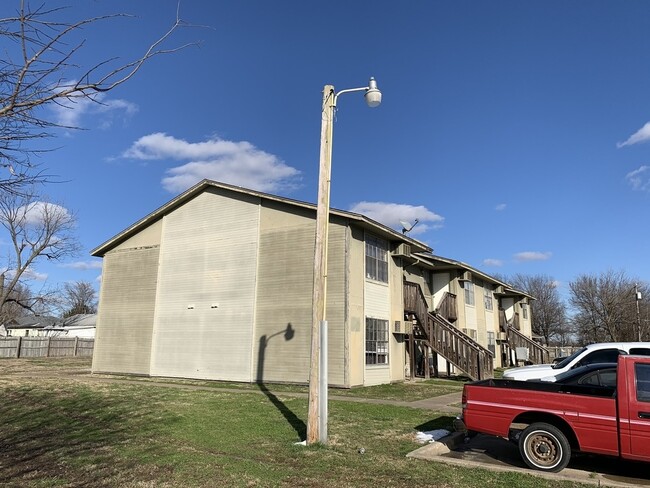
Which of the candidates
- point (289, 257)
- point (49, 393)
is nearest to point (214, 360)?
point (289, 257)

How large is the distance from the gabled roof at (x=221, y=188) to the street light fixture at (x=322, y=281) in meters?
9.36

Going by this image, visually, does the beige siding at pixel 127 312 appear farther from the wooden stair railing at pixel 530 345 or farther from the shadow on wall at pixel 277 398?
the wooden stair railing at pixel 530 345

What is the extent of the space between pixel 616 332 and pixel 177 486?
62755mm

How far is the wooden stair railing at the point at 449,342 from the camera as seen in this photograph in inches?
861

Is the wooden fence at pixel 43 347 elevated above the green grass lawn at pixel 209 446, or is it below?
above

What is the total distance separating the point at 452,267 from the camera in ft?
95.2

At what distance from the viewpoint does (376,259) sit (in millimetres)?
21391

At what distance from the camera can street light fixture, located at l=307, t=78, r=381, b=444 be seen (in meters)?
8.38

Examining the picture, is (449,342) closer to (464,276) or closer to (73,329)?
(464,276)

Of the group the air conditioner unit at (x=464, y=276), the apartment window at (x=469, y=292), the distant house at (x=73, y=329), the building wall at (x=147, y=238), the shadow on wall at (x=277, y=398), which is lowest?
the shadow on wall at (x=277, y=398)

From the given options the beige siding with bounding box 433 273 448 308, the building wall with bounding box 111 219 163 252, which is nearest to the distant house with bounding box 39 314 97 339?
the building wall with bounding box 111 219 163 252

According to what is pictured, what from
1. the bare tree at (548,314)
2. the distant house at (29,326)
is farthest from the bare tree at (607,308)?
the distant house at (29,326)

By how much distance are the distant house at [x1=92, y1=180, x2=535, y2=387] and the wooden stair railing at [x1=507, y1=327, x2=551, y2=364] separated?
13.0 meters

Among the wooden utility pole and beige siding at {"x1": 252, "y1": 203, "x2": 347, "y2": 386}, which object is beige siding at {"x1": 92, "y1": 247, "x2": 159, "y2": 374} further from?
the wooden utility pole
